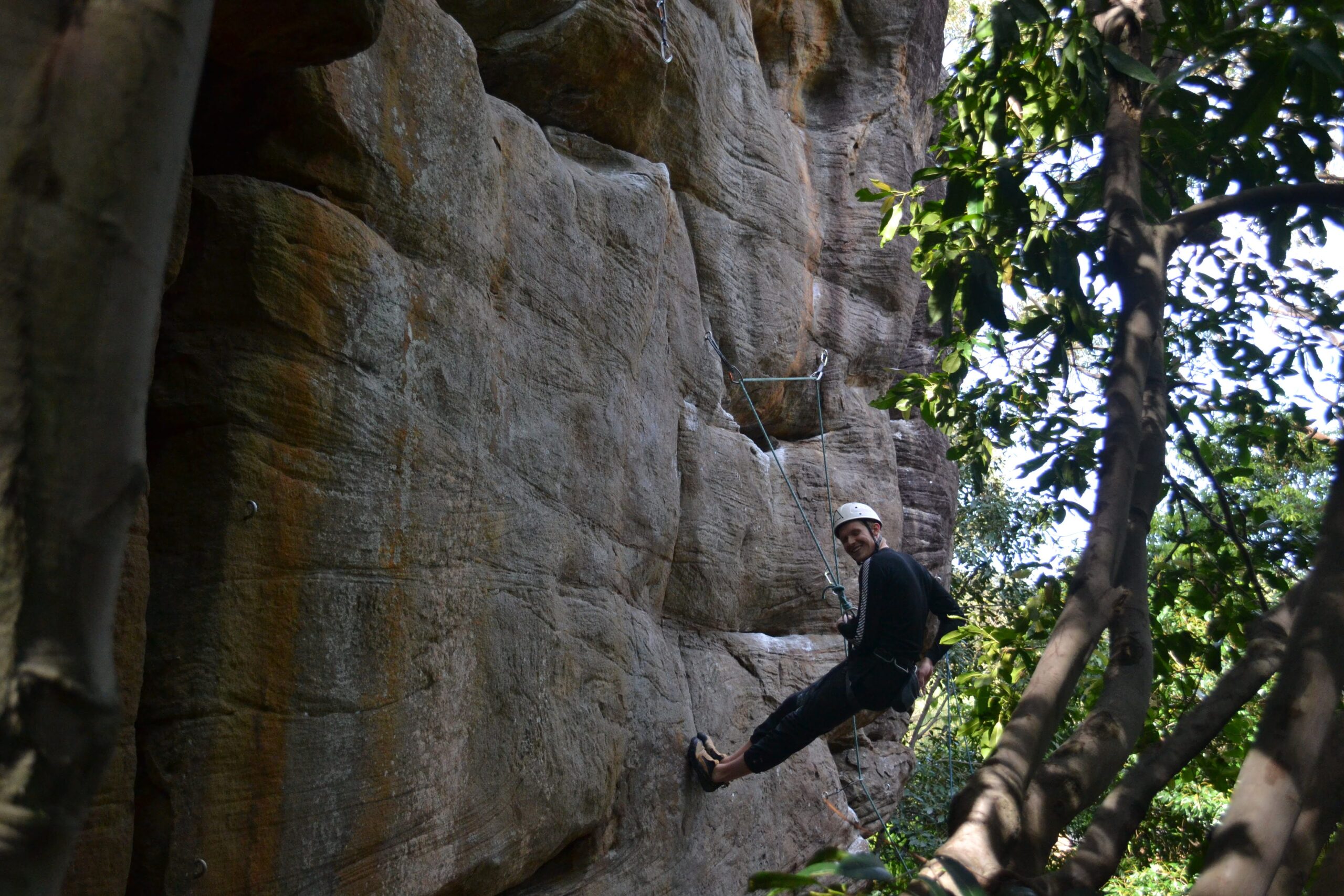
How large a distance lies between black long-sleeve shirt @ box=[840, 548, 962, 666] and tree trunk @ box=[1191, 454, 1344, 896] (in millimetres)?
4072

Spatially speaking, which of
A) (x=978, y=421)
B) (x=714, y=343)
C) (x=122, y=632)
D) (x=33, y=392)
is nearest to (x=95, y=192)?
(x=33, y=392)

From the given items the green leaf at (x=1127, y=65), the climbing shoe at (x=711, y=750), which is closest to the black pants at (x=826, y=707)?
the climbing shoe at (x=711, y=750)

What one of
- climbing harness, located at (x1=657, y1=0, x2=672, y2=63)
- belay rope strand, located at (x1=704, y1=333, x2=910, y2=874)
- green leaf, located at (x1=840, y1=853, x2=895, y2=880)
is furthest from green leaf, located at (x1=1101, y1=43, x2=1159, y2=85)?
belay rope strand, located at (x1=704, y1=333, x2=910, y2=874)

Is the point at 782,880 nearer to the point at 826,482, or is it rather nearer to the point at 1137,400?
the point at 1137,400

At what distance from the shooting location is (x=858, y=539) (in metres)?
6.59

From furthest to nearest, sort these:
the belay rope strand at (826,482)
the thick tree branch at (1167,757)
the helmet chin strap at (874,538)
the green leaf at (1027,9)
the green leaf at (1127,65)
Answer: the belay rope strand at (826,482) < the helmet chin strap at (874,538) < the green leaf at (1027,9) < the green leaf at (1127,65) < the thick tree branch at (1167,757)

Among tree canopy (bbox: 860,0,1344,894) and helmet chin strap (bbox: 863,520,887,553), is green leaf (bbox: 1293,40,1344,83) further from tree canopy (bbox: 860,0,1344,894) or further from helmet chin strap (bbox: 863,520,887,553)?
helmet chin strap (bbox: 863,520,887,553)

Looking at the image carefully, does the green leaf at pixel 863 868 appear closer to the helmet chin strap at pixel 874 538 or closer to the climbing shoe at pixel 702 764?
the climbing shoe at pixel 702 764

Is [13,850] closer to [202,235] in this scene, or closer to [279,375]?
[279,375]

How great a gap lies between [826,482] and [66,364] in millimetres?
7311

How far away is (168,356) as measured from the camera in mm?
3672

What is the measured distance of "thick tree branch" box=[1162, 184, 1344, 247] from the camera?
277cm

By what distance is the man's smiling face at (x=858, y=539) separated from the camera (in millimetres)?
6590

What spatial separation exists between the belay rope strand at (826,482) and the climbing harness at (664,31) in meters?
1.80
